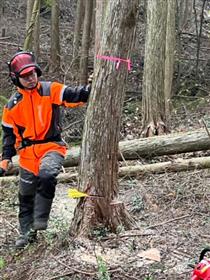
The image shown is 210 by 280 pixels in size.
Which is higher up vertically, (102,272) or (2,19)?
(2,19)

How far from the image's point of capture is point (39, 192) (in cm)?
544

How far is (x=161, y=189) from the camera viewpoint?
7500 millimetres

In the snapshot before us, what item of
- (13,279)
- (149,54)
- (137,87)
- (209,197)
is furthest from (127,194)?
(137,87)

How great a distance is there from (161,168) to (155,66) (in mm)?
3632

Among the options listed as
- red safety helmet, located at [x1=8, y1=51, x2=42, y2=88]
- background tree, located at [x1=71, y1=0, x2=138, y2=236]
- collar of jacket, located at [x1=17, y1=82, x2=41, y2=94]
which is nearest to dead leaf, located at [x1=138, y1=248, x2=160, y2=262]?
background tree, located at [x1=71, y1=0, x2=138, y2=236]

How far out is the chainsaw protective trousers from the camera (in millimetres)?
5324

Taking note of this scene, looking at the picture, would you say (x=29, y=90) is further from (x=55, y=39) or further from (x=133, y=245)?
(x=55, y=39)

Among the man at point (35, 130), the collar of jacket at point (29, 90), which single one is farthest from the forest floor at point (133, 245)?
the collar of jacket at point (29, 90)

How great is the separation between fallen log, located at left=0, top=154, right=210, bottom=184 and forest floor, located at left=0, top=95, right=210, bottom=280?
69cm

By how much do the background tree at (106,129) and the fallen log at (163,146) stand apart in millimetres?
3143

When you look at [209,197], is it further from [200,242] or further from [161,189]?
[200,242]

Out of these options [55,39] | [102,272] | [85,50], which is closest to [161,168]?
[102,272]

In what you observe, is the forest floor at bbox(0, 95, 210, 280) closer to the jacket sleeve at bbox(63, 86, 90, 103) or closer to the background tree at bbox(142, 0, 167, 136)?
the jacket sleeve at bbox(63, 86, 90, 103)

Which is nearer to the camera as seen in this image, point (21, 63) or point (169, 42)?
point (21, 63)
